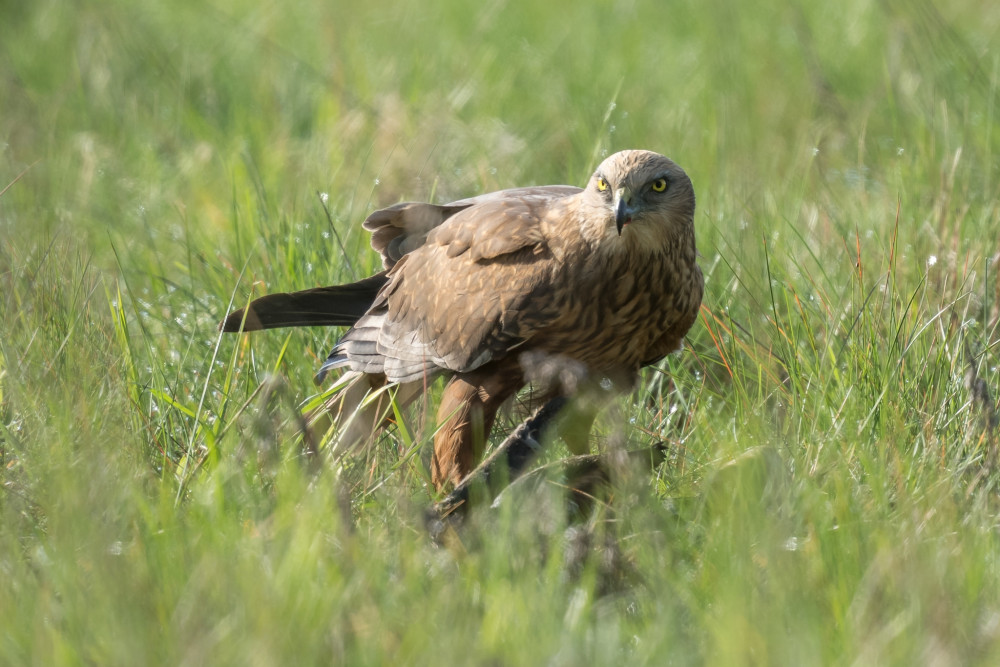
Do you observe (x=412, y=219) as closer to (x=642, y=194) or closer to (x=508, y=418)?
(x=508, y=418)

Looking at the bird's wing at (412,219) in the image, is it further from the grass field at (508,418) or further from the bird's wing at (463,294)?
the grass field at (508,418)

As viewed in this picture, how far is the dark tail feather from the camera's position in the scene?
12.6 ft

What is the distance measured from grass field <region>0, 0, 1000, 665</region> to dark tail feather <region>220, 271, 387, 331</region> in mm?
132

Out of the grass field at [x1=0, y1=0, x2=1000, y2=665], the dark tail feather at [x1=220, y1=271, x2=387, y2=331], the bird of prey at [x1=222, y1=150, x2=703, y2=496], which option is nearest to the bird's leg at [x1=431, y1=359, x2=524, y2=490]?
the bird of prey at [x1=222, y1=150, x2=703, y2=496]

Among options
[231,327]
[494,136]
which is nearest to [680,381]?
[231,327]

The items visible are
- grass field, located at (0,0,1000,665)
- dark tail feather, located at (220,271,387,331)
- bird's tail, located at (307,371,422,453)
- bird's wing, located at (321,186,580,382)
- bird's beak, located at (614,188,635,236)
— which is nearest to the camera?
grass field, located at (0,0,1000,665)

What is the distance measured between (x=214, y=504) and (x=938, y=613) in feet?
5.03

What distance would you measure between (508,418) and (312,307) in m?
0.77

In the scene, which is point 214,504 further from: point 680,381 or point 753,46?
point 753,46

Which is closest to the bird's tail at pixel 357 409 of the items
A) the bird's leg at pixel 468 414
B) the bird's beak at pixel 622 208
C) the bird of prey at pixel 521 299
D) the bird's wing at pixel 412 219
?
the bird of prey at pixel 521 299

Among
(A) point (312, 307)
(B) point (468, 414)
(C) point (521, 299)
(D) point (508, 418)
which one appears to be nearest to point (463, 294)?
(C) point (521, 299)

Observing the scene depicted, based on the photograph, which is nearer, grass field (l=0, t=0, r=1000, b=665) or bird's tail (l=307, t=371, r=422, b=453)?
grass field (l=0, t=0, r=1000, b=665)

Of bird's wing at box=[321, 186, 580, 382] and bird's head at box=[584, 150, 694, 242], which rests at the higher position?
bird's head at box=[584, 150, 694, 242]

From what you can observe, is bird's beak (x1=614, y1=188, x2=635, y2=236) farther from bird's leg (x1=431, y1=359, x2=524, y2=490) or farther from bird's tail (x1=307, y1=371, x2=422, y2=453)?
bird's tail (x1=307, y1=371, x2=422, y2=453)
